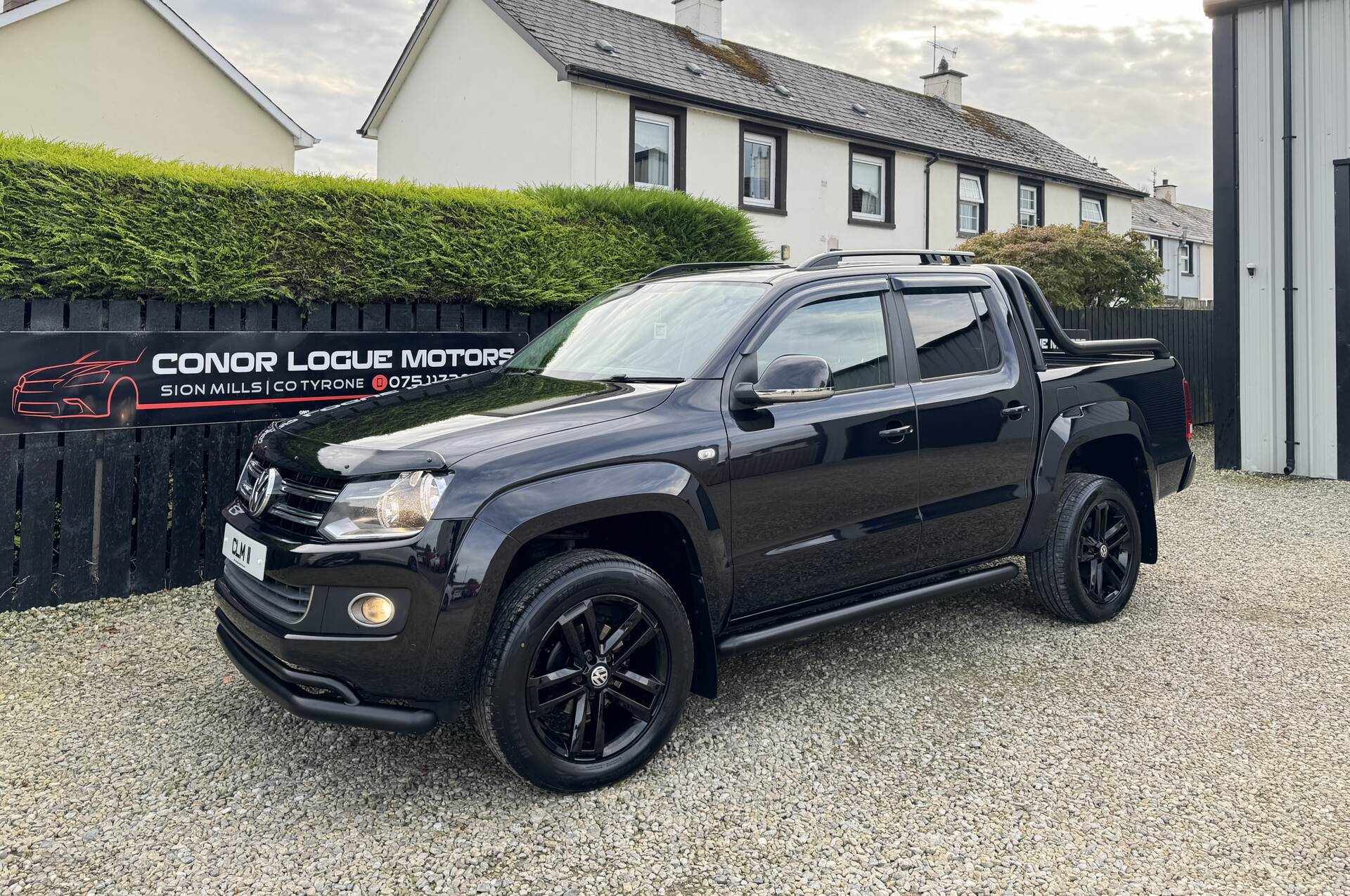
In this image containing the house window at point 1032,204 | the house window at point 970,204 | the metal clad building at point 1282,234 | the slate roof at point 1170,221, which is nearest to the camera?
the metal clad building at point 1282,234

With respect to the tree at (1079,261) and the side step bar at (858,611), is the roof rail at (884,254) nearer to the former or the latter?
the side step bar at (858,611)

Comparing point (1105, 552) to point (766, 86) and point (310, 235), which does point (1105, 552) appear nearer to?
point (310, 235)

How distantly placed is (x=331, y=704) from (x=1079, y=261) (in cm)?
1802

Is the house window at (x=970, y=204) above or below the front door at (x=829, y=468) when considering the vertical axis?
below

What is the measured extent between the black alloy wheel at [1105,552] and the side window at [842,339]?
164 cm

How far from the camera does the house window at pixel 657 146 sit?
16516mm

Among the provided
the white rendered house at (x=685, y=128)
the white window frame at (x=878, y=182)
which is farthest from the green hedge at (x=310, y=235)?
the white window frame at (x=878, y=182)

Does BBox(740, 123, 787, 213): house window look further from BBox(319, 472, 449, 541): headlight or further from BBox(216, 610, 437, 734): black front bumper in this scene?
BBox(216, 610, 437, 734): black front bumper

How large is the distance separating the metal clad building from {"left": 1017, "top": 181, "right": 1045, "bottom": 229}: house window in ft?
45.5

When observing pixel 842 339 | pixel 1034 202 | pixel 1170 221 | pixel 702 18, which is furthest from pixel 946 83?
pixel 842 339

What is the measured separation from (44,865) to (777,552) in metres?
2.62

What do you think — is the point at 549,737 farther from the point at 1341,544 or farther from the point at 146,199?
the point at 1341,544

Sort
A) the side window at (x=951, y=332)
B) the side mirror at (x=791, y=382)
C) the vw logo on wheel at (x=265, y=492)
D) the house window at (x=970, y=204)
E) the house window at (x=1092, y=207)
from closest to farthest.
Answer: the vw logo on wheel at (x=265, y=492)
the side mirror at (x=791, y=382)
the side window at (x=951, y=332)
the house window at (x=970, y=204)
the house window at (x=1092, y=207)

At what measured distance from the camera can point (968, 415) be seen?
4668 millimetres
